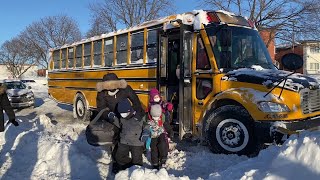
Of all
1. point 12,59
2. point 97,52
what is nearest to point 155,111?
point 97,52

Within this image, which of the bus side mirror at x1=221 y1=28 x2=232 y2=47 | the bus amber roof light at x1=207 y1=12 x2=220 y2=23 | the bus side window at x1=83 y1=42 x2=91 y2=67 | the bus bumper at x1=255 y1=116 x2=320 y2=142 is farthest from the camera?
the bus side window at x1=83 y1=42 x2=91 y2=67

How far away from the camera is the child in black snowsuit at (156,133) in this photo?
5.86m

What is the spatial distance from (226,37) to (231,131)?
5.58 feet

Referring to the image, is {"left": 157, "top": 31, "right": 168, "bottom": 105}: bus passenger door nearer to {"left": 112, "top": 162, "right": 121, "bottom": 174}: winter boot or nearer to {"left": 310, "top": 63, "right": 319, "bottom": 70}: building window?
{"left": 112, "top": 162, "right": 121, "bottom": 174}: winter boot

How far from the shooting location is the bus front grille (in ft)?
20.5

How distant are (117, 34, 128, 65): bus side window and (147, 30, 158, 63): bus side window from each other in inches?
45.1

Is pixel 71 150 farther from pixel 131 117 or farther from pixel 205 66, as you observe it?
pixel 205 66

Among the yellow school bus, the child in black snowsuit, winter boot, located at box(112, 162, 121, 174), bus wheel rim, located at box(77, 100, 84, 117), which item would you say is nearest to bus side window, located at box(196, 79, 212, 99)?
the yellow school bus

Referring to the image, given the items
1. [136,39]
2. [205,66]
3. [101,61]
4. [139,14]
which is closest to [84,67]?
[101,61]

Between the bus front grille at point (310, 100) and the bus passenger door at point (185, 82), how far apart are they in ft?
7.13

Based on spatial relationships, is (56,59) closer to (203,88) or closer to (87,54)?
(87,54)

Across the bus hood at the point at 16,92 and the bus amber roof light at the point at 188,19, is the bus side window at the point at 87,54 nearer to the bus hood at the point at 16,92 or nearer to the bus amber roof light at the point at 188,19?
the bus amber roof light at the point at 188,19

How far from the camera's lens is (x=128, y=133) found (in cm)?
518

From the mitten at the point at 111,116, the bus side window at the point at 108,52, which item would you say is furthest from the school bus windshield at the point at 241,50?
the bus side window at the point at 108,52
